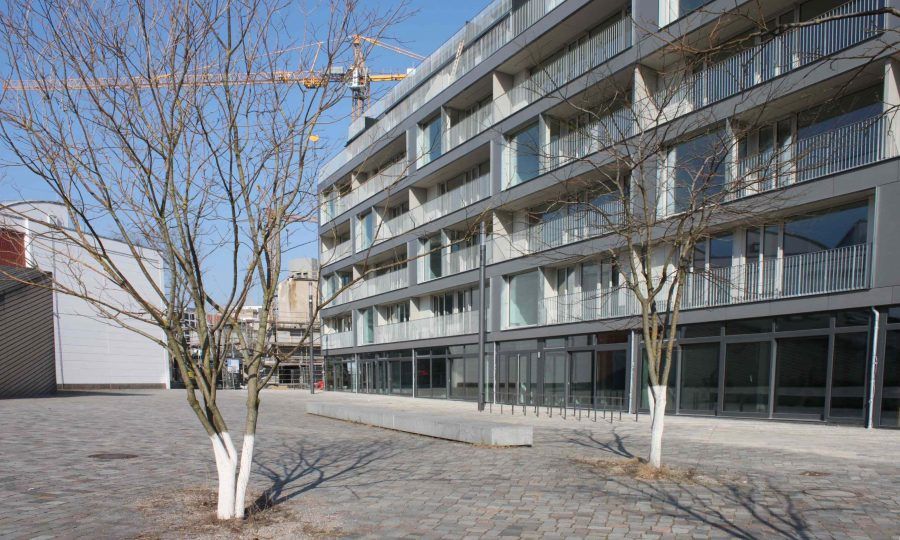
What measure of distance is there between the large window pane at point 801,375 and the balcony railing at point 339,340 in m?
26.2

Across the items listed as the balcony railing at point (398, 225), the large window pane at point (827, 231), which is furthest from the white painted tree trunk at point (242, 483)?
the balcony railing at point (398, 225)

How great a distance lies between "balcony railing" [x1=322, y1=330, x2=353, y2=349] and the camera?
37062mm

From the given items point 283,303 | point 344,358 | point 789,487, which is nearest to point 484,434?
point 789,487

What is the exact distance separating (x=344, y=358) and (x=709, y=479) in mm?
32659

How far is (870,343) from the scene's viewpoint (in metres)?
13.1

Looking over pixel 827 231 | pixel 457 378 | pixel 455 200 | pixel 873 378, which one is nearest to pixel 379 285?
pixel 457 378

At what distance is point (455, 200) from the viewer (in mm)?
26719

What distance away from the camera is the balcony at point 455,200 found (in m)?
25.1

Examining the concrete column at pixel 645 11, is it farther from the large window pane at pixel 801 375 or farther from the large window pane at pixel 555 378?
the large window pane at pixel 555 378

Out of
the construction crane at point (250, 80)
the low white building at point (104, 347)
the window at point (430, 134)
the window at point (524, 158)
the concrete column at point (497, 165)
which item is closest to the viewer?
the construction crane at point (250, 80)

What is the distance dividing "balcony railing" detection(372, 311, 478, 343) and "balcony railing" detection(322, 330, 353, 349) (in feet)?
11.6

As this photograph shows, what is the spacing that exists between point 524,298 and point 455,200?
6118 millimetres

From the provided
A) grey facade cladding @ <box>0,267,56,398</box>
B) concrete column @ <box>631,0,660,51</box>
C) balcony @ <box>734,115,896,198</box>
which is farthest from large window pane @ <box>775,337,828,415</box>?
grey facade cladding @ <box>0,267,56,398</box>

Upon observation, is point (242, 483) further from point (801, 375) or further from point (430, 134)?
point (430, 134)
